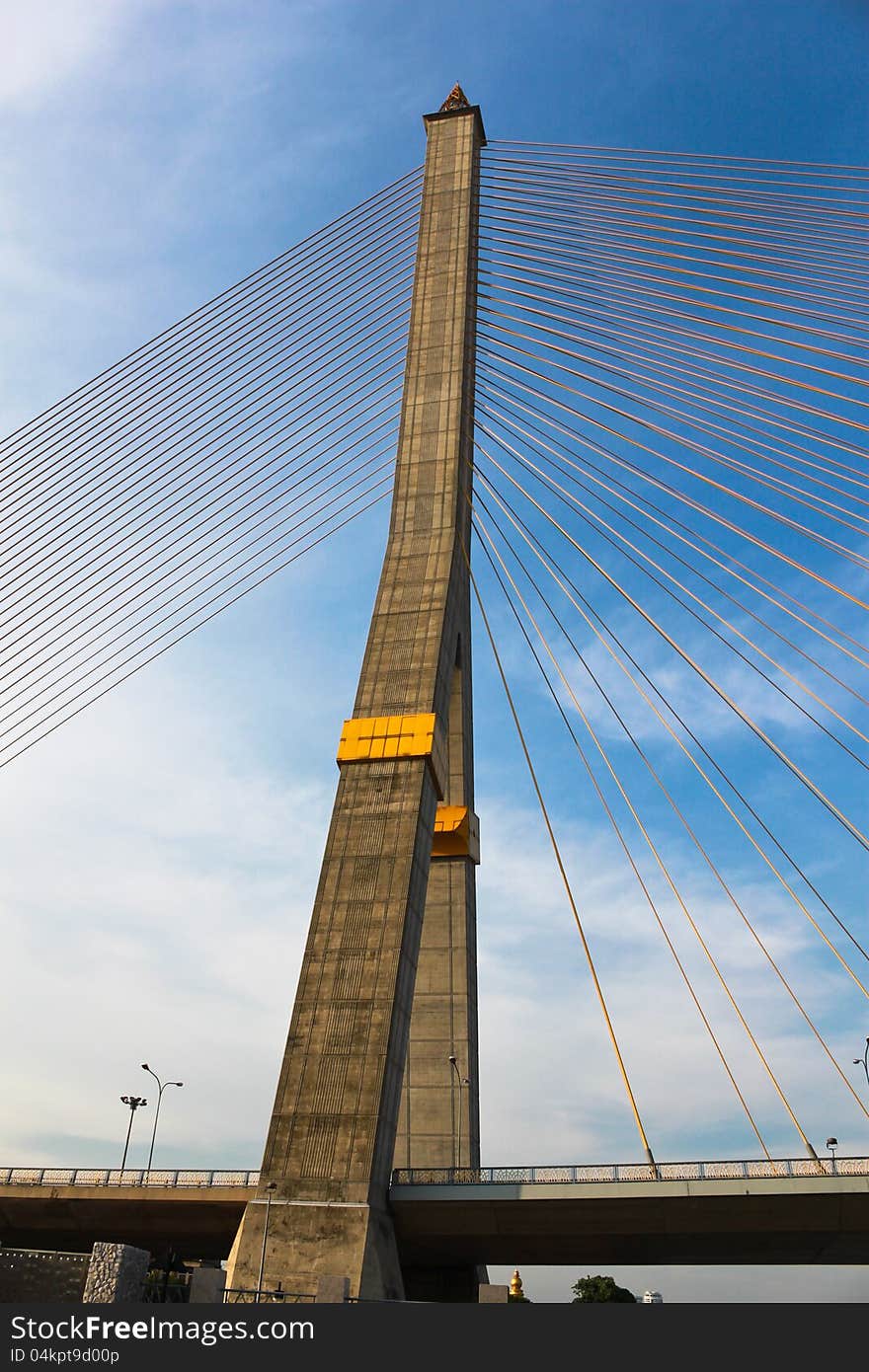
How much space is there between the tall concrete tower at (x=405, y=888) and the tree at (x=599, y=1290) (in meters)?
52.3

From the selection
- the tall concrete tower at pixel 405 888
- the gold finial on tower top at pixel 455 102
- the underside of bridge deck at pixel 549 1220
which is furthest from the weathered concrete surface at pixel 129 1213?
the gold finial on tower top at pixel 455 102

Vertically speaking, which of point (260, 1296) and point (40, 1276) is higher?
point (260, 1296)

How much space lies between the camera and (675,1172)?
26.0m

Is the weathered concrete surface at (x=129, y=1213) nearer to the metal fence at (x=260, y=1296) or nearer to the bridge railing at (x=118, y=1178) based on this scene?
the bridge railing at (x=118, y=1178)

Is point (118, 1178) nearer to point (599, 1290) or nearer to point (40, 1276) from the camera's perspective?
point (40, 1276)

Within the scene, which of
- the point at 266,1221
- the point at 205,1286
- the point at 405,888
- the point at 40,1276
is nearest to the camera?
the point at 40,1276

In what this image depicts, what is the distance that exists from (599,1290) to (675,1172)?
200ft

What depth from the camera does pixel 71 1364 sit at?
398 inches

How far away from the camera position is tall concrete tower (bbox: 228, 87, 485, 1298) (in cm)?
2539

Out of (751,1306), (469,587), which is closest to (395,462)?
(469,587)

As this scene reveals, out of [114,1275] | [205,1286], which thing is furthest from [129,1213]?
[114,1275]

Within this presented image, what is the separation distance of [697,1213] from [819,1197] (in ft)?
9.70

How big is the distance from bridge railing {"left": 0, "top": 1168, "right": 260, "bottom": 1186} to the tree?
5615 centimetres

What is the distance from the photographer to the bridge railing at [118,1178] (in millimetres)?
30250
